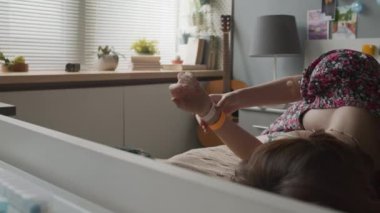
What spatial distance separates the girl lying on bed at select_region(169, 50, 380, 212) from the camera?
0.54 metres

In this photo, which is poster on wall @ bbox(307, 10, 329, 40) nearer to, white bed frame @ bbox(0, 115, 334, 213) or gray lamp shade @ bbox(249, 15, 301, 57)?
gray lamp shade @ bbox(249, 15, 301, 57)

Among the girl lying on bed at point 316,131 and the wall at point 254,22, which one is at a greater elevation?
the wall at point 254,22

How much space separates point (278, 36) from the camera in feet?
8.70

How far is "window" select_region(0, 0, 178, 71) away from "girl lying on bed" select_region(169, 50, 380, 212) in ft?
5.46

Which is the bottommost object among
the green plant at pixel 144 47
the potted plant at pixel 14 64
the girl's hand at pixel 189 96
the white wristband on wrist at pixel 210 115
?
the white wristband on wrist at pixel 210 115

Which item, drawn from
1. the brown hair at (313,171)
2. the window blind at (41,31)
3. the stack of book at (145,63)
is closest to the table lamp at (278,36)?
the stack of book at (145,63)

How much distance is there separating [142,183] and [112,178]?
0.19ft

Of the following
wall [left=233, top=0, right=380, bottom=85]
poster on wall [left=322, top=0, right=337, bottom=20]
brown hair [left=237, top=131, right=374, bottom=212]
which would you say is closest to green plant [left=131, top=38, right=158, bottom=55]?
wall [left=233, top=0, right=380, bottom=85]

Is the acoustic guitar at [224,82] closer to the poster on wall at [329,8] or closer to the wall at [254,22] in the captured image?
the wall at [254,22]

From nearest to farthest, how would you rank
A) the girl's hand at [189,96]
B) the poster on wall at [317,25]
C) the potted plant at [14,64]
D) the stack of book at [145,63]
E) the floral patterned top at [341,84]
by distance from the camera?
the girl's hand at [189,96]
the floral patterned top at [341,84]
the potted plant at [14,64]
the poster on wall at [317,25]
the stack of book at [145,63]

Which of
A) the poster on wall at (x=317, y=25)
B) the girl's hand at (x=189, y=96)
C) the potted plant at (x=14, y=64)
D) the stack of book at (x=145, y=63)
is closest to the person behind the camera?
the girl's hand at (x=189, y=96)

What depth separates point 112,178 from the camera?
22.3 inches

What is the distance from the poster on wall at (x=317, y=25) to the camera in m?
2.78

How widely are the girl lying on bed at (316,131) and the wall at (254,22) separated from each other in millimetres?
1177
